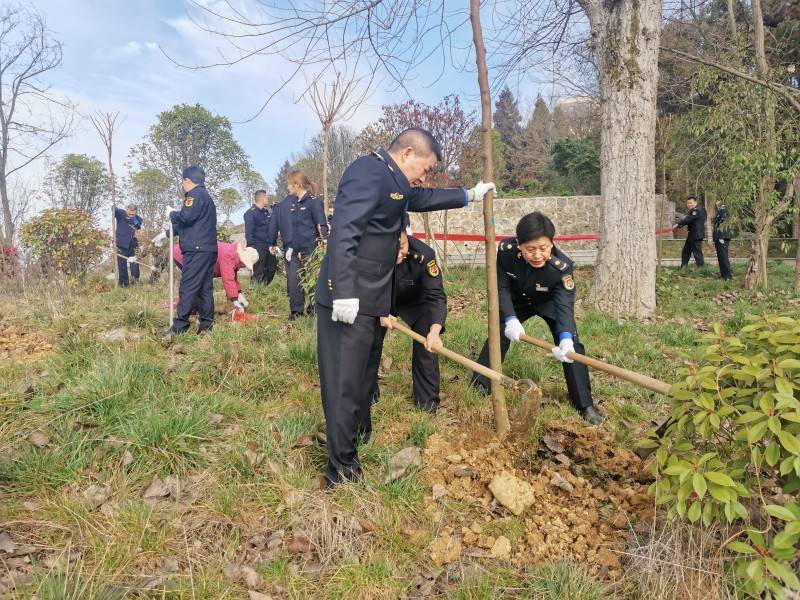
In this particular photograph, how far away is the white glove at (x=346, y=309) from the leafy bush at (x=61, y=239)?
9377mm

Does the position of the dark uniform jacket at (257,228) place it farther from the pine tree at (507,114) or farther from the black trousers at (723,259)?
the pine tree at (507,114)

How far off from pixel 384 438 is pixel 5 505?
1993mm

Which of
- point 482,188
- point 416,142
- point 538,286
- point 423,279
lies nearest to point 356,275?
point 416,142

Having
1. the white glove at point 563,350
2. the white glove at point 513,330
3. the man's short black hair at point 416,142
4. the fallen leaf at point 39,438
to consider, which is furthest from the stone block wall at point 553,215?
the fallen leaf at point 39,438

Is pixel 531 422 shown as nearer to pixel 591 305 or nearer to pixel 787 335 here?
pixel 787 335

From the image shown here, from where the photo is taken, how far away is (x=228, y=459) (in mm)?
2844

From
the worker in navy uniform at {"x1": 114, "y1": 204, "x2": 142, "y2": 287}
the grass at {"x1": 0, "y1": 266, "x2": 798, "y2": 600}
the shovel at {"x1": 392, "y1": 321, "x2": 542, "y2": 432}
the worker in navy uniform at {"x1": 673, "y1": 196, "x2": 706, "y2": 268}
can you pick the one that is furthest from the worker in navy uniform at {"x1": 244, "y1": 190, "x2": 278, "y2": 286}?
the worker in navy uniform at {"x1": 673, "y1": 196, "x2": 706, "y2": 268}

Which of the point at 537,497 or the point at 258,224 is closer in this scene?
the point at 537,497

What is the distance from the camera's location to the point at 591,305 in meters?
6.29

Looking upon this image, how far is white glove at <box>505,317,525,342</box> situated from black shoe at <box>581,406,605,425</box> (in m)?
0.75

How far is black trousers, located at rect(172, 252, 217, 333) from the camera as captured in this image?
17.9 ft

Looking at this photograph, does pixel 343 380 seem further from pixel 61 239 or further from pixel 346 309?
pixel 61 239

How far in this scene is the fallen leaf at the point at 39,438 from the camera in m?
2.91

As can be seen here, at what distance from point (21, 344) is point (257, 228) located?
4.92 meters
